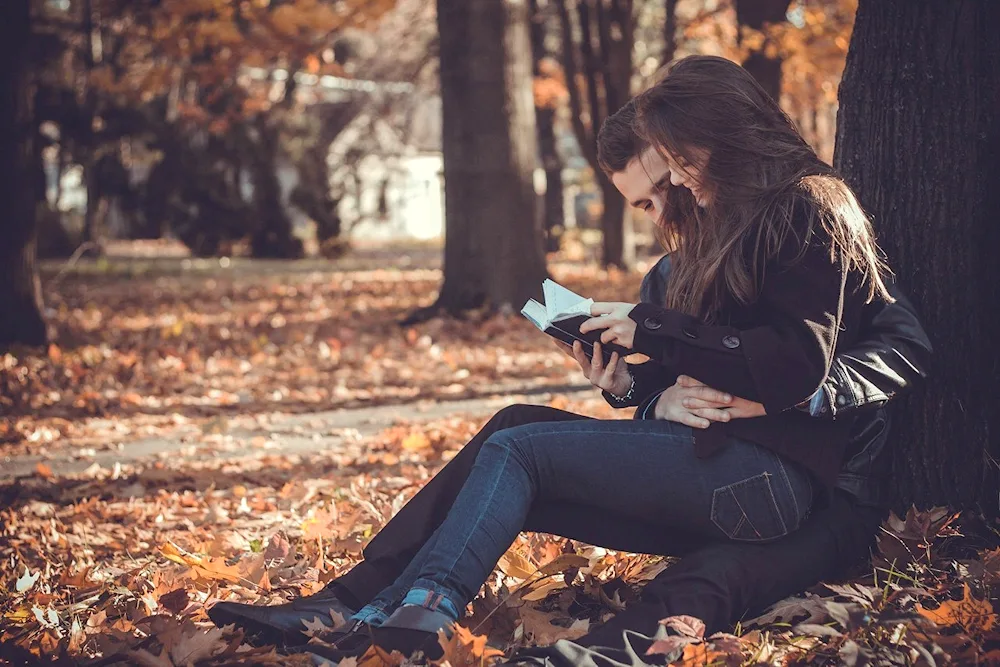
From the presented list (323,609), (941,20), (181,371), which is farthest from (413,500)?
(181,371)

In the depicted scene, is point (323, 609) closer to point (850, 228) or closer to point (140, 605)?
point (140, 605)

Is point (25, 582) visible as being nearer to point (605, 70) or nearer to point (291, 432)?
point (291, 432)

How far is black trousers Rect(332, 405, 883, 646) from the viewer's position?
99.7 inches

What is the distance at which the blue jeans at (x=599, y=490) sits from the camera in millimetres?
2551

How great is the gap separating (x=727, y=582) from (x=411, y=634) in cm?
80

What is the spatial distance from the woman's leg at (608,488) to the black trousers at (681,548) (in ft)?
0.28

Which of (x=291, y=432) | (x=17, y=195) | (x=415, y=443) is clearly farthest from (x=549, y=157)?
(x=415, y=443)

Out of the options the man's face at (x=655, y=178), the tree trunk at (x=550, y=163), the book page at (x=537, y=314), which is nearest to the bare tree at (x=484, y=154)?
the man's face at (x=655, y=178)

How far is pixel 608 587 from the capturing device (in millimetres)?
3131

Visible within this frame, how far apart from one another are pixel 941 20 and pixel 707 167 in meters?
1.05

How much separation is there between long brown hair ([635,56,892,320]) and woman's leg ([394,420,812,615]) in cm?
40

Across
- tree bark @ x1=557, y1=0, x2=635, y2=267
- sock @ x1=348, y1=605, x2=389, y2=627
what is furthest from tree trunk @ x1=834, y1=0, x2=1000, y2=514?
tree bark @ x1=557, y1=0, x2=635, y2=267

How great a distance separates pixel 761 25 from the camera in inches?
524

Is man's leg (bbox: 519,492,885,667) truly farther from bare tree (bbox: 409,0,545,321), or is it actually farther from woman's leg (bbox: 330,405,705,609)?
bare tree (bbox: 409,0,545,321)
